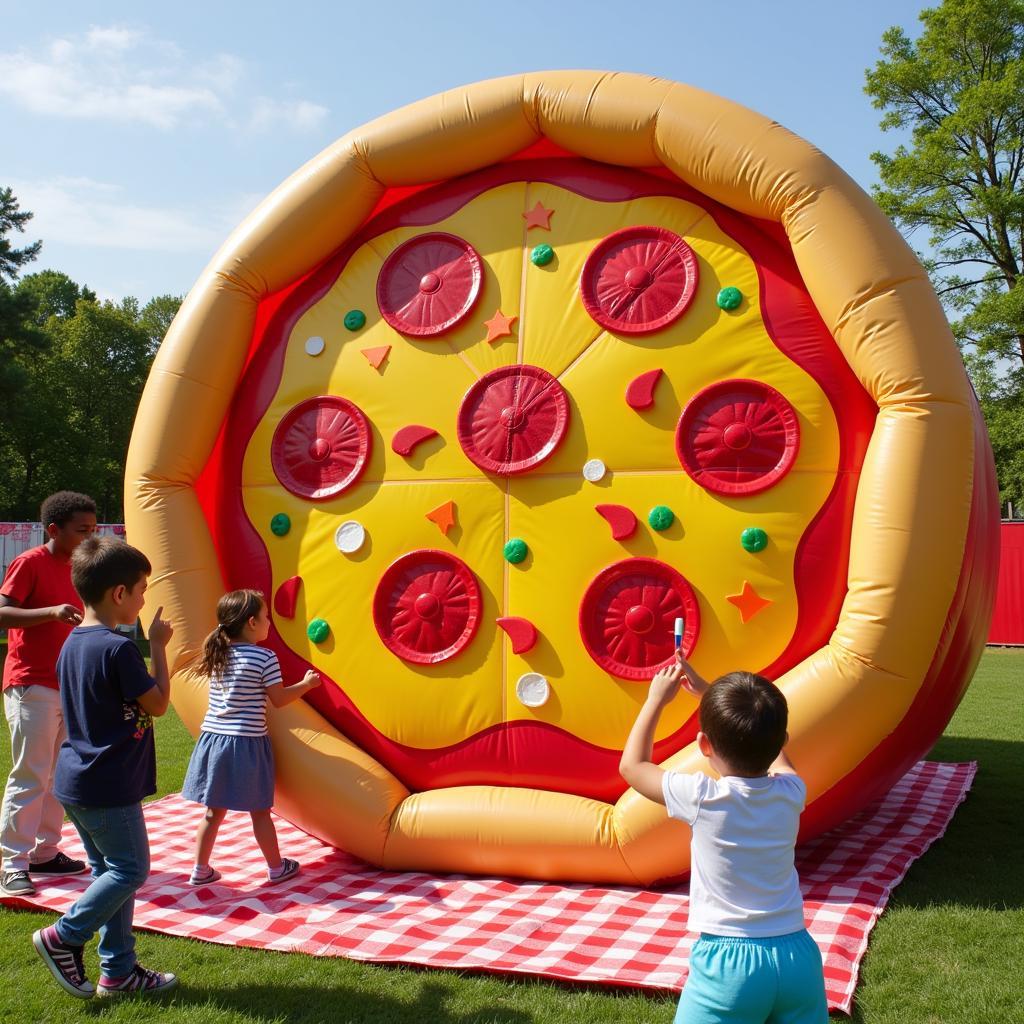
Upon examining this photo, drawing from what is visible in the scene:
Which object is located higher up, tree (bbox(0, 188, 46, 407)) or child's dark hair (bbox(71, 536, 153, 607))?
tree (bbox(0, 188, 46, 407))

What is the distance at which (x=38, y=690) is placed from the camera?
4.33 metres

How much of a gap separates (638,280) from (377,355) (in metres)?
1.26

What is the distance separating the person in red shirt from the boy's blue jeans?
3.86ft

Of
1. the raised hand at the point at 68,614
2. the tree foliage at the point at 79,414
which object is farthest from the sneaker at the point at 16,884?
the tree foliage at the point at 79,414

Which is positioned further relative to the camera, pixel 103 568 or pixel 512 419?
pixel 512 419

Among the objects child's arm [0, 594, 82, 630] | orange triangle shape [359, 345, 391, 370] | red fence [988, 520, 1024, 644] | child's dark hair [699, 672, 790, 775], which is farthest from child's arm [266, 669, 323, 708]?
red fence [988, 520, 1024, 644]

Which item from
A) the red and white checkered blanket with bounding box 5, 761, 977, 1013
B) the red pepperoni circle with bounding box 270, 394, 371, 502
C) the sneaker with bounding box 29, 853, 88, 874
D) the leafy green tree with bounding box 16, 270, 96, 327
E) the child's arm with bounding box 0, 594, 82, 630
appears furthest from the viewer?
the leafy green tree with bounding box 16, 270, 96, 327

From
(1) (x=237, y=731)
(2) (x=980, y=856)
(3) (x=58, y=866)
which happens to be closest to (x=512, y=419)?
(1) (x=237, y=731)

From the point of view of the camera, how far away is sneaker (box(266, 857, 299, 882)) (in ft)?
14.1

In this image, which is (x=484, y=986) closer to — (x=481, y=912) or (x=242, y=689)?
(x=481, y=912)

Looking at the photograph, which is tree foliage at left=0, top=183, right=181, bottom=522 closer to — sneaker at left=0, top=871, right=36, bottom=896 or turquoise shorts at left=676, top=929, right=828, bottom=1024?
sneaker at left=0, top=871, right=36, bottom=896

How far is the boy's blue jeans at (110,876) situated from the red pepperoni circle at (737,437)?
8.17 ft

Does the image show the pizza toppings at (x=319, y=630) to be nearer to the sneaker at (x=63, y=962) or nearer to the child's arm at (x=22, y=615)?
the child's arm at (x=22, y=615)

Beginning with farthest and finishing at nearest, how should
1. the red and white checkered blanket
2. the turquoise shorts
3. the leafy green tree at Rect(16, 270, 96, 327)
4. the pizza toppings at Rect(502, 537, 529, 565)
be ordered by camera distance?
1. the leafy green tree at Rect(16, 270, 96, 327)
2. the pizza toppings at Rect(502, 537, 529, 565)
3. the red and white checkered blanket
4. the turquoise shorts
